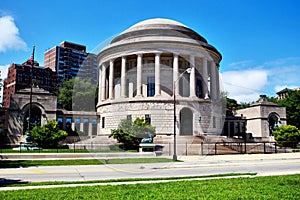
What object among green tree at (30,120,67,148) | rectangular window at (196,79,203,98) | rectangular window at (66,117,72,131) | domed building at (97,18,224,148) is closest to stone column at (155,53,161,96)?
domed building at (97,18,224,148)

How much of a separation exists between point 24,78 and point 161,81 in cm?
8898

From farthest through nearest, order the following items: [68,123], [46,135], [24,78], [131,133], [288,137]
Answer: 1. [24,78]
2. [68,123]
3. [288,137]
4. [46,135]
5. [131,133]

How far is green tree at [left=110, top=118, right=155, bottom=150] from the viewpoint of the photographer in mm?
28581

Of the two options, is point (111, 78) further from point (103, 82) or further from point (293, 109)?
point (293, 109)

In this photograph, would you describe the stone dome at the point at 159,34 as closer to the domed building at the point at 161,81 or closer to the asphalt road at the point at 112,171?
the domed building at the point at 161,81

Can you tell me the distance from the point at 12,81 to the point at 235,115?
9329 centimetres

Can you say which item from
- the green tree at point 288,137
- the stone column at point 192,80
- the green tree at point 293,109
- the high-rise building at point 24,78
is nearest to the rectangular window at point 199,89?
the stone column at point 192,80

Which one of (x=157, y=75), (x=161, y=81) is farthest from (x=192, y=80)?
(x=157, y=75)

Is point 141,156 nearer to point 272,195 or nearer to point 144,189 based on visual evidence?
point 144,189

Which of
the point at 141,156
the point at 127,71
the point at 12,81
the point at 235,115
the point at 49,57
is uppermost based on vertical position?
the point at 49,57

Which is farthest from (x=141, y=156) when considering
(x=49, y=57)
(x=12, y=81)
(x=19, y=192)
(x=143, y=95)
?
(x=49, y=57)

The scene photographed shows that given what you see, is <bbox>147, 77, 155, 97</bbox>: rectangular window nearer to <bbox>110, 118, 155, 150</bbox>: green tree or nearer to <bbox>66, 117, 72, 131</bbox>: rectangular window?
<bbox>66, 117, 72, 131</bbox>: rectangular window

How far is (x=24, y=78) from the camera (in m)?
115

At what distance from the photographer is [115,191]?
9.67 meters
